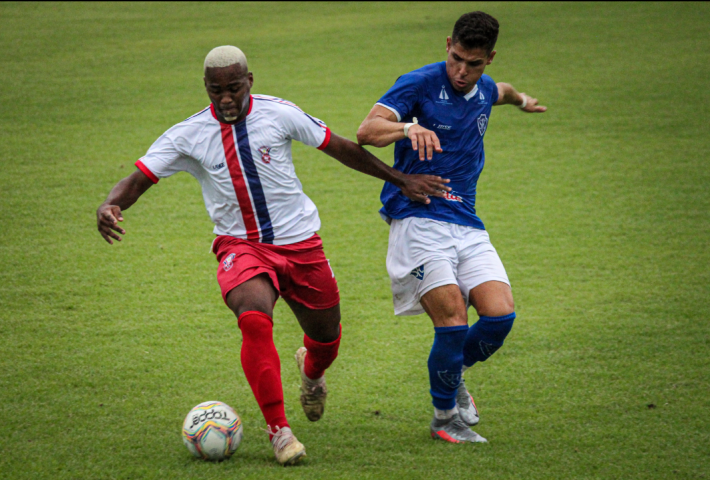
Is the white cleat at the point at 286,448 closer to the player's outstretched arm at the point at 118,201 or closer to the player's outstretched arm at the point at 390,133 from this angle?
the player's outstretched arm at the point at 118,201

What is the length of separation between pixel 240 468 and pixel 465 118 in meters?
2.19

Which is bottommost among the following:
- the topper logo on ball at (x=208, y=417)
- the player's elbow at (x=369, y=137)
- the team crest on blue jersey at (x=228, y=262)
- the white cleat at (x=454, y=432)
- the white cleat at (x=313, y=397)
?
the white cleat at (x=454, y=432)

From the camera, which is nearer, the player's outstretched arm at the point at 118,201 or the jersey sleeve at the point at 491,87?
the player's outstretched arm at the point at 118,201

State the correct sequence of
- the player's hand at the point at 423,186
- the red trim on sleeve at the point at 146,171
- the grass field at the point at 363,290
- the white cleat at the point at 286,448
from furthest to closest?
the player's hand at the point at 423,186, the grass field at the point at 363,290, the red trim on sleeve at the point at 146,171, the white cleat at the point at 286,448

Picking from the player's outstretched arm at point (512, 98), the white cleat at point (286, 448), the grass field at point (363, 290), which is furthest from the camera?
the player's outstretched arm at point (512, 98)

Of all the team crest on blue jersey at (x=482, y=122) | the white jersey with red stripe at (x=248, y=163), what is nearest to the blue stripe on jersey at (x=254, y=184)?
the white jersey with red stripe at (x=248, y=163)

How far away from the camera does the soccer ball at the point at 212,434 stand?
3486 millimetres

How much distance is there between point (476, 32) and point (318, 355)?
195 cm

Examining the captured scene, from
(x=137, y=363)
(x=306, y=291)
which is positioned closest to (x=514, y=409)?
(x=306, y=291)

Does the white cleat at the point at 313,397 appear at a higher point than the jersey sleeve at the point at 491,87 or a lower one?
lower

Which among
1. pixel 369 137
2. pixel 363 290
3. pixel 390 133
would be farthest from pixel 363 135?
pixel 363 290

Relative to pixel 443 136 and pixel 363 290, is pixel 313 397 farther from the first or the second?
pixel 363 290

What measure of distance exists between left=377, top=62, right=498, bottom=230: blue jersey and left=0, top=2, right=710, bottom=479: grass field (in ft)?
3.91

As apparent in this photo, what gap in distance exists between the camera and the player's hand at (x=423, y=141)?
358 cm
